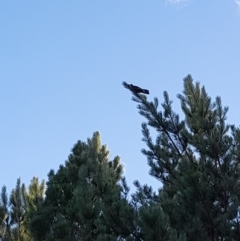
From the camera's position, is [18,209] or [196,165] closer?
[196,165]

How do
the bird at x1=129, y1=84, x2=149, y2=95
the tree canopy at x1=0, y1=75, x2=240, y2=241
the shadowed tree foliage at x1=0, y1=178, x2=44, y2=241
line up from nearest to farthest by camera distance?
the tree canopy at x1=0, y1=75, x2=240, y2=241, the bird at x1=129, y1=84, x2=149, y2=95, the shadowed tree foliage at x1=0, y1=178, x2=44, y2=241

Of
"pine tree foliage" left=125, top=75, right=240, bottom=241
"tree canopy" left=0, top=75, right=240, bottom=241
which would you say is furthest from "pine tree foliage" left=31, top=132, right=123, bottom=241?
"pine tree foliage" left=125, top=75, right=240, bottom=241

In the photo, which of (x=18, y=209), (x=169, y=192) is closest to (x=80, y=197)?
(x=169, y=192)

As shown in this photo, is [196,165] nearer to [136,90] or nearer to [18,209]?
[136,90]

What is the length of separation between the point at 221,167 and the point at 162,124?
110 cm

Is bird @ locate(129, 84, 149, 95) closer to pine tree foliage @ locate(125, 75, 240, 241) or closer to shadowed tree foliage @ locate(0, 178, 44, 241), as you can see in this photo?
pine tree foliage @ locate(125, 75, 240, 241)

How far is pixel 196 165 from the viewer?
→ 23.5 ft

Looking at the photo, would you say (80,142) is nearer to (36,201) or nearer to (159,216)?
(36,201)

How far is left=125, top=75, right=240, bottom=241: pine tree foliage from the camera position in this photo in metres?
6.51

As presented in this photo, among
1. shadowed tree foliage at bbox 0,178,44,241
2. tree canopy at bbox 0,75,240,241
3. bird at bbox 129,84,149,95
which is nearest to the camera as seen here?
tree canopy at bbox 0,75,240,241

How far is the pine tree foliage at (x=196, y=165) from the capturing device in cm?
651

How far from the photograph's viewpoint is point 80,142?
31.6 ft

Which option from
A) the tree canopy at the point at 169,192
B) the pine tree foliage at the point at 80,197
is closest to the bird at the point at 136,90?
the tree canopy at the point at 169,192

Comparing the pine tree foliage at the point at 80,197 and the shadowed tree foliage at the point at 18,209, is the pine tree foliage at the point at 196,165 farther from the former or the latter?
the shadowed tree foliage at the point at 18,209
